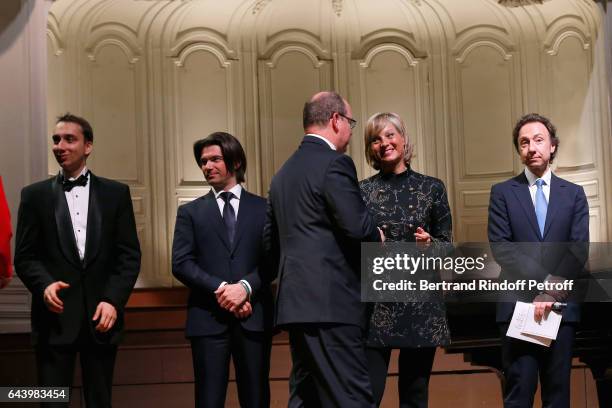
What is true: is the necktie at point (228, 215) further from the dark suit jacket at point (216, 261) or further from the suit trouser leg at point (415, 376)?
the suit trouser leg at point (415, 376)

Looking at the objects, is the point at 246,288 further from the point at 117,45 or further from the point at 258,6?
the point at 258,6

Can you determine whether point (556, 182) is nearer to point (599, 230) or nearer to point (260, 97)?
point (599, 230)

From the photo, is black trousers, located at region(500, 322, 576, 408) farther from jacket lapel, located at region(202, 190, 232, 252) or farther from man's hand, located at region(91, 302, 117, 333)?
man's hand, located at region(91, 302, 117, 333)

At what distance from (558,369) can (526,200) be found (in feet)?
2.46

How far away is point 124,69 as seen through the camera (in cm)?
791

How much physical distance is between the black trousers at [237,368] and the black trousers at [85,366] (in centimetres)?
42

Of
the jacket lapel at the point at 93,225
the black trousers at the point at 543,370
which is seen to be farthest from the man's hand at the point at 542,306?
the jacket lapel at the point at 93,225

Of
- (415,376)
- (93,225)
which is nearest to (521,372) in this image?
(415,376)

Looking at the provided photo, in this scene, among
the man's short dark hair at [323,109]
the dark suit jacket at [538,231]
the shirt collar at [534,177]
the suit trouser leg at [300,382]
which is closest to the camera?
the suit trouser leg at [300,382]

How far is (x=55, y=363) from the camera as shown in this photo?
172 inches

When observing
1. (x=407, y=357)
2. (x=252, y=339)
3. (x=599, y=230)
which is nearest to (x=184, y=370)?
(x=252, y=339)

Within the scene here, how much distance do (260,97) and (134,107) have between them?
1.02m

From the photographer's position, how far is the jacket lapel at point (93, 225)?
14.8 feet

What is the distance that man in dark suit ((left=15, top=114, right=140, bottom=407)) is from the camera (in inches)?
172
